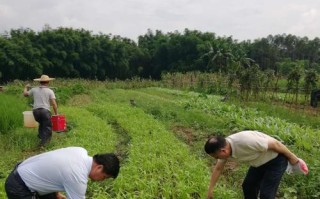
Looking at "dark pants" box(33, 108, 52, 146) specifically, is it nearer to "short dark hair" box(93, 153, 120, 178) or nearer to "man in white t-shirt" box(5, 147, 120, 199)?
"man in white t-shirt" box(5, 147, 120, 199)

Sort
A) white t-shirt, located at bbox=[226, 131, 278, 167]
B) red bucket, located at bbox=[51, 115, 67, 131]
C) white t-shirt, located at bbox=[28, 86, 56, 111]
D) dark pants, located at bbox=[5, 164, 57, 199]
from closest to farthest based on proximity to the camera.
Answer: dark pants, located at bbox=[5, 164, 57, 199] < white t-shirt, located at bbox=[226, 131, 278, 167] < white t-shirt, located at bbox=[28, 86, 56, 111] < red bucket, located at bbox=[51, 115, 67, 131]

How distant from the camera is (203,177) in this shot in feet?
20.9

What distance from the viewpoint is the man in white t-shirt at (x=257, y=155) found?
441 centimetres

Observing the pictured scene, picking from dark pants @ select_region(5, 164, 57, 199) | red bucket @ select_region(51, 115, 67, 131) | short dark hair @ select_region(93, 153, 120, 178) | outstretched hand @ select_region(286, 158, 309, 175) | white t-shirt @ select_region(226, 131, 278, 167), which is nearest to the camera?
short dark hair @ select_region(93, 153, 120, 178)

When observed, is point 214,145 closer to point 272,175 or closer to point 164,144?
point 272,175

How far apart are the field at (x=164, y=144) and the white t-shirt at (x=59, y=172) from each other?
74.6 inches

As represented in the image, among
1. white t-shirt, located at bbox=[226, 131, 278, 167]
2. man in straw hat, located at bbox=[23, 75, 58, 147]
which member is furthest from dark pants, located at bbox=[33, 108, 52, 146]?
white t-shirt, located at bbox=[226, 131, 278, 167]

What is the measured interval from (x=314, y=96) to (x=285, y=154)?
1494 centimetres

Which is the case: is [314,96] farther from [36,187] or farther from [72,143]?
[36,187]

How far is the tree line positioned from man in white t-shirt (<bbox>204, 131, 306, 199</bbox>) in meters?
33.9

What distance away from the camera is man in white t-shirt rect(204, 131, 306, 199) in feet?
14.5

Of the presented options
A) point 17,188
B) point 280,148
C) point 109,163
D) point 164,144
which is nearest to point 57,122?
point 164,144

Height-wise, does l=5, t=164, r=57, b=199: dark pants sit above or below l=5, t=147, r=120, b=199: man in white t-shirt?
below

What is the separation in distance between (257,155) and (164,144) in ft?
14.2
